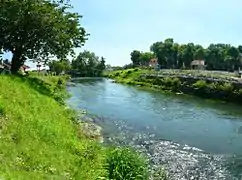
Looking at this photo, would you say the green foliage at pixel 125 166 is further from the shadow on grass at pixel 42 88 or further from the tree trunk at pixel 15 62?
the tree trunk at pixel 15 62

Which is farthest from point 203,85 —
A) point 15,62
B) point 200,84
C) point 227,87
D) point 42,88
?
point 42,88

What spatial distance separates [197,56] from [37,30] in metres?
127

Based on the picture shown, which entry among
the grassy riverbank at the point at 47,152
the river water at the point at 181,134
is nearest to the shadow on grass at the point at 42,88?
the river water at the point at 181,134

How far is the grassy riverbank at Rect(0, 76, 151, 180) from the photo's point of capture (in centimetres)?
1639

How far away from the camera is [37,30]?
47531 mm

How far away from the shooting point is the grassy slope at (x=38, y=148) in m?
16.8

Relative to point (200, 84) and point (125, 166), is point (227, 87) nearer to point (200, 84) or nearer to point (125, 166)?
point (200, 84)

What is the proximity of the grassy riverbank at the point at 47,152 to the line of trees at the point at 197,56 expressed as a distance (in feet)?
439

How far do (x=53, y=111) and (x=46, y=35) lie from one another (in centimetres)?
1879

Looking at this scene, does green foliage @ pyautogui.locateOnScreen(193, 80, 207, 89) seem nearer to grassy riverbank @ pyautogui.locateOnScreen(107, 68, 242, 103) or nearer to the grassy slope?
grassy riverbank @ pyautogui.locateOnScreen(107, 68, 242, 103)

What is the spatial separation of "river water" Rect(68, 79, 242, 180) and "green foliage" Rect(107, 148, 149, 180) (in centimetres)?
560

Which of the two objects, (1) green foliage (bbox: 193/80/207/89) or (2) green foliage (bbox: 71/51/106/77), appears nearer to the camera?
→ (1) green foliage (bbox: 193/80/207/89)

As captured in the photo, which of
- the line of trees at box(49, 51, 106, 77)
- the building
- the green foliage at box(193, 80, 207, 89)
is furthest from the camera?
the line of trees at box(49, 51, 106, 77)

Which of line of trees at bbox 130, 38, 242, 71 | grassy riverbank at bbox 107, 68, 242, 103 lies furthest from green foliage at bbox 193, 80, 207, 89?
line of trees at bbox 130, 38, 242, 71
